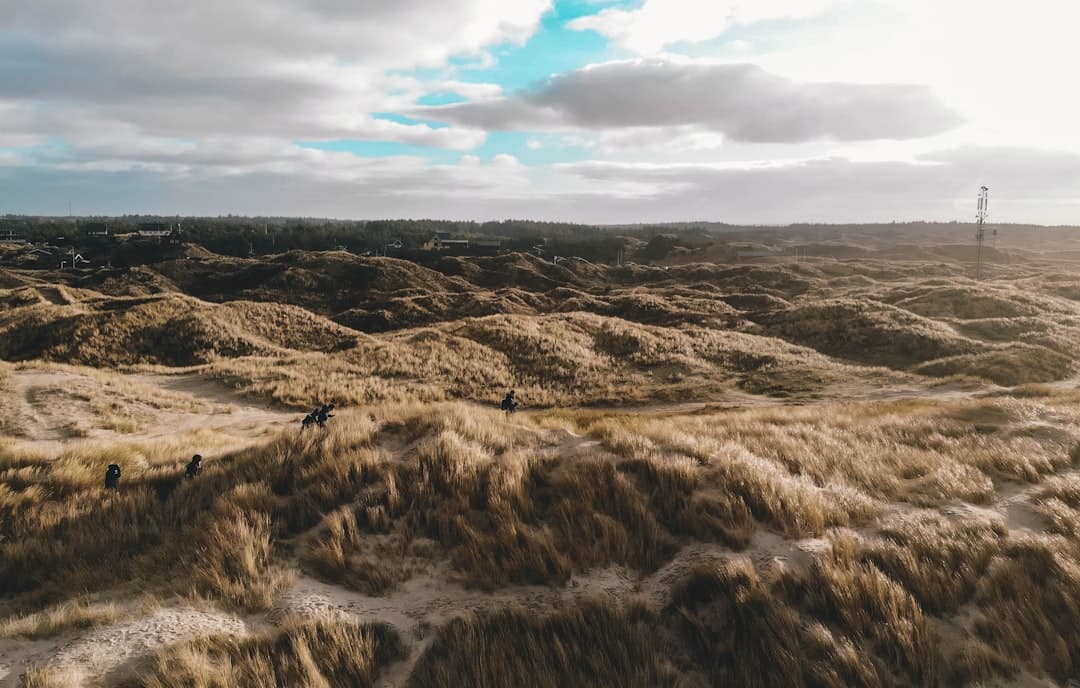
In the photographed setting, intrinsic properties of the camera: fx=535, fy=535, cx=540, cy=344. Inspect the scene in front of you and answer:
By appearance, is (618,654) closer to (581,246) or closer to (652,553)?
(652,553)

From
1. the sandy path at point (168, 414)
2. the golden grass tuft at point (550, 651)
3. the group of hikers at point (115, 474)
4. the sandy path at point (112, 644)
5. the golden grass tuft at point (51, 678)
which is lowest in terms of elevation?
the sandy path at point (168, 414)

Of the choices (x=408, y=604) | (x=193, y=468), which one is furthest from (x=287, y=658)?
(x=193, y=468)

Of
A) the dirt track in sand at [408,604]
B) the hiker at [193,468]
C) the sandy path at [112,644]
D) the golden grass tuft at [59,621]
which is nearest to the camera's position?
the sandy path at [112,644]

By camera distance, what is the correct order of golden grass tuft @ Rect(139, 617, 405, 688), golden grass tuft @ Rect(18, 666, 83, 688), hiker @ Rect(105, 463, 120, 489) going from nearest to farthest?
1. golden grass tuft @ Rect(18, 666, 83, 688)
2. golden grass tuft @ Rect(139, 617, 405, 688)
3. hiker @ Rect(105, 463, 120, 489)

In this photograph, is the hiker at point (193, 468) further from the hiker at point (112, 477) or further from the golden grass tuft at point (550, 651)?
the golden grass tuft at point (550, 651)

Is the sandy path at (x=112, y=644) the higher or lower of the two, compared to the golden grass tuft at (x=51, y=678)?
lower

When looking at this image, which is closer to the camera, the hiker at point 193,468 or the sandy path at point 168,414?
the hiker at point 193,468

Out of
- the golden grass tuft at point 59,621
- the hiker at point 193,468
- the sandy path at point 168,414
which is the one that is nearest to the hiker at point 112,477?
the hiker at point 193,468

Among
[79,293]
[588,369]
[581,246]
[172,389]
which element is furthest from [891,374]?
[581,246]

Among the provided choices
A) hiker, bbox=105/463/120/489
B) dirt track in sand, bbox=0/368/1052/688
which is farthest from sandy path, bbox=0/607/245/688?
hiker, bbox=105/463/120/489

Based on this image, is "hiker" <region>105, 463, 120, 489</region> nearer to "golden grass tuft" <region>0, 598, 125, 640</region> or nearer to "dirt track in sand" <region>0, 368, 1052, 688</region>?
"golden grass tuft" <region>0, 598, 125, 640</region>

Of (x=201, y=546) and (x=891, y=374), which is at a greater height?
(x=201, y=546)
